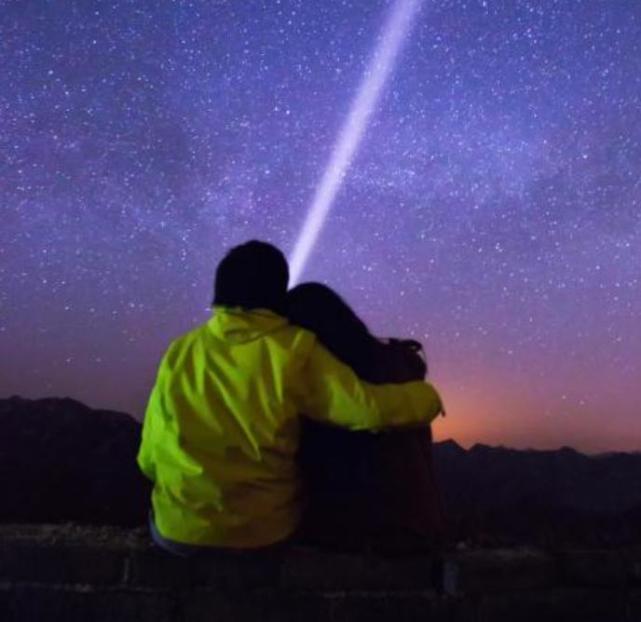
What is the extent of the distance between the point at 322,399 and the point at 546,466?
18318mm

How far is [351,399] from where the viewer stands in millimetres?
2486

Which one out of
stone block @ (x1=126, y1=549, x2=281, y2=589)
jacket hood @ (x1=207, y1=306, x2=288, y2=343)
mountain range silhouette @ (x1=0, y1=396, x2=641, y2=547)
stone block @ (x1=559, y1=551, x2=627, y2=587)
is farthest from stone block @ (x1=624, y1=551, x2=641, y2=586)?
jacket hood @ (x1=207, y1=306, x2=288, y2=343)

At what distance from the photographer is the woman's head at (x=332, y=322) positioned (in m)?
2.69

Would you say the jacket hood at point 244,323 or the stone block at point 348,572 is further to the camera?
the stone block at point 348,572

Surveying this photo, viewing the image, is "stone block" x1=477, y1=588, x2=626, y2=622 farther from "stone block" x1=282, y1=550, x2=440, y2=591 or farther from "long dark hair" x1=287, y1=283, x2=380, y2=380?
"long dark hair" x1=287, y1=283, x2=380, y2=380

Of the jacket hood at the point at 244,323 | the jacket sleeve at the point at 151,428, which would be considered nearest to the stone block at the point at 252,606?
the jacket sleeve at the point at 151,428

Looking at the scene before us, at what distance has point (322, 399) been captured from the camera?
2521 mm

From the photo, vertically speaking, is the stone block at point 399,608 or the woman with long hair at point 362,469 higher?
the woman with long hair at point 362,469

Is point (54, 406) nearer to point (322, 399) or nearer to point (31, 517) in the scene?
point (31, 517)

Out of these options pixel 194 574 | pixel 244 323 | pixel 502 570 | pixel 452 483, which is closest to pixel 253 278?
pixel 244 323

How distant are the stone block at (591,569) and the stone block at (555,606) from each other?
1.3 inches

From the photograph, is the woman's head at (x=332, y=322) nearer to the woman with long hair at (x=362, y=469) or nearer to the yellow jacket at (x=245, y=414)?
the woman with long hair at (x=362, y=469)

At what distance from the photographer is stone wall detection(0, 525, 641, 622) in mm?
2650

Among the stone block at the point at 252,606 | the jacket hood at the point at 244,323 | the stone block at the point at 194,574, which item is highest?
the jacket hood at the point at 244,323
